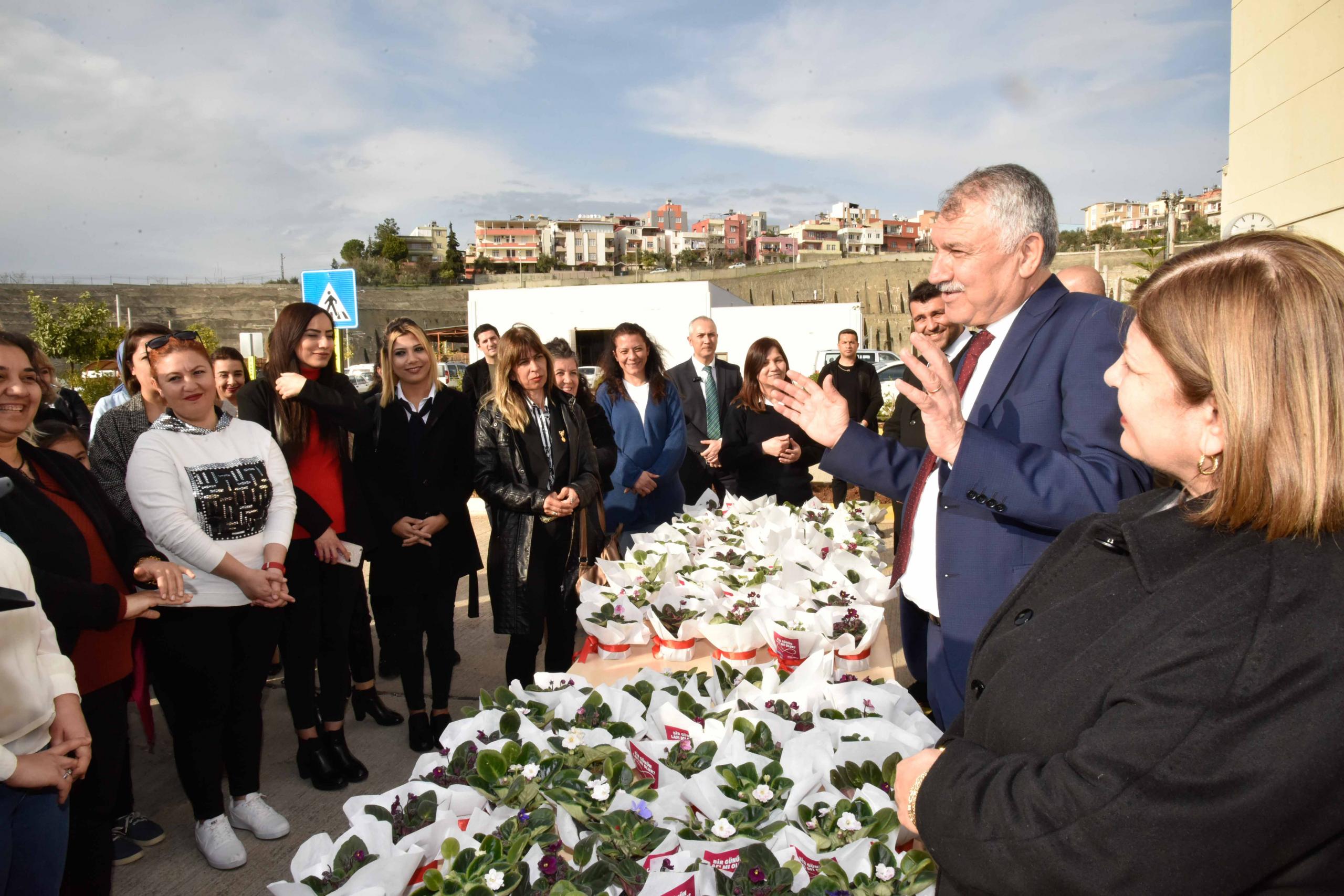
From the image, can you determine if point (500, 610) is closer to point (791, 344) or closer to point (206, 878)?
point (206, 878)

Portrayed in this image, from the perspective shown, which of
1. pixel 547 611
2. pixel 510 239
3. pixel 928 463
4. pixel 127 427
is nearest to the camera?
pixel 928 463

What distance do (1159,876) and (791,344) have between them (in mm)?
27124

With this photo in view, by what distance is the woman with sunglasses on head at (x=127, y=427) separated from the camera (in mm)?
2793

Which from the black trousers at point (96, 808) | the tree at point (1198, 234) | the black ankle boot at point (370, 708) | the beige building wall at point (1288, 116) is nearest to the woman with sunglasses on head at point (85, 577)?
the black trousers at point (96, 808)

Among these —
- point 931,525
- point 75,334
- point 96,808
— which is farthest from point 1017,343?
point 75,334

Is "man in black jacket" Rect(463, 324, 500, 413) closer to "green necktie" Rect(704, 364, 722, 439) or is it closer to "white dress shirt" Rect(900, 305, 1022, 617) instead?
"green necktie" Rect(704, 364, 722, 439)

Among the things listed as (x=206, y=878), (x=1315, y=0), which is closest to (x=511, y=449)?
(x=206, y=878)

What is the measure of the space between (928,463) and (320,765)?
104 inches

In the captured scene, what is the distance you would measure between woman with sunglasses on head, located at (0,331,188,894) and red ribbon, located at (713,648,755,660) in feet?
5.01

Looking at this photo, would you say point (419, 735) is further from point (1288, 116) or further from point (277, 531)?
point (1288, 116)

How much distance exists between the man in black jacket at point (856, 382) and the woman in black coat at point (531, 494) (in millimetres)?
3452

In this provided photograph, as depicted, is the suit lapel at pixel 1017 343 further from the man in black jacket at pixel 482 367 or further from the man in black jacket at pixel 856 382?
the man in black jacket at pixel 856 382

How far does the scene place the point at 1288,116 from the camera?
10.4 meters

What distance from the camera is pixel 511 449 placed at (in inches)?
132
